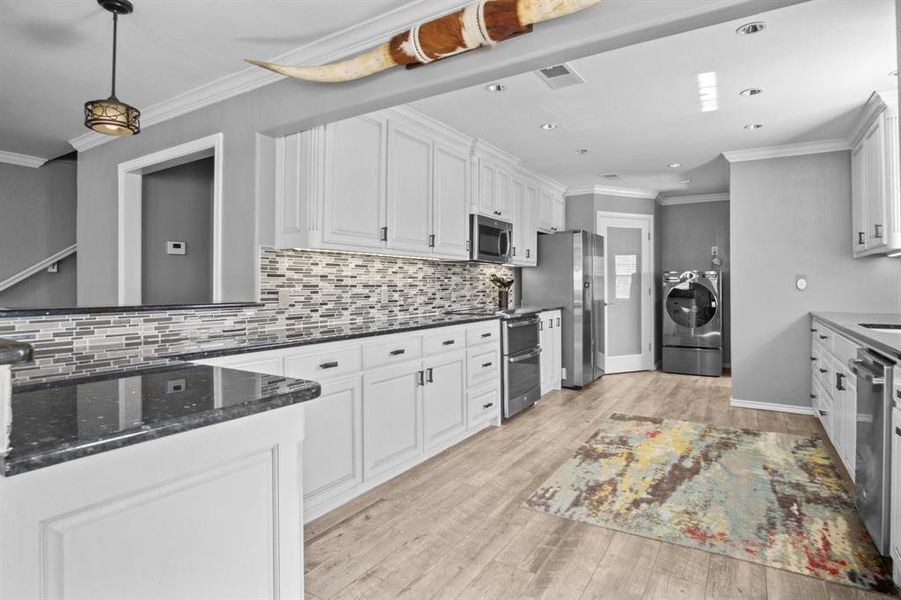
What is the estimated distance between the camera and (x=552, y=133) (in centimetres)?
412

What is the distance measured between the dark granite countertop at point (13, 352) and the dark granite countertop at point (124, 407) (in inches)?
5.6

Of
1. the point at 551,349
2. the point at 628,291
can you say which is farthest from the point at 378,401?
the point at 628,291

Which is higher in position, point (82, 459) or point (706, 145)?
point (706, 145)

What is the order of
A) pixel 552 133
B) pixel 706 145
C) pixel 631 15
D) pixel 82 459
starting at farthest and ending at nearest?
pixel 706 145, pixel 552 133, pixel 631 15, pixel 82 459

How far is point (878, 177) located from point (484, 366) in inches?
121

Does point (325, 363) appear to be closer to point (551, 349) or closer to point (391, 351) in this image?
point (391, 351)

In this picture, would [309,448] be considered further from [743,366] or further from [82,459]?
[743,366]

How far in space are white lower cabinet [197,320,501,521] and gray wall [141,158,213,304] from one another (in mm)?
2219

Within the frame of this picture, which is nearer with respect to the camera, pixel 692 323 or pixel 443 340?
pixel 443 340

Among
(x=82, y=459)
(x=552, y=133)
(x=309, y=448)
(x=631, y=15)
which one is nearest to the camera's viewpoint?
(x=82, y=459)

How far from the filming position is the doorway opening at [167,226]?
145 inches

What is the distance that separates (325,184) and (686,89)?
2.35 meters

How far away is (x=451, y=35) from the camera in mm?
1997

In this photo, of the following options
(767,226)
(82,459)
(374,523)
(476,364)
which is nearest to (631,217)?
(767,226)
